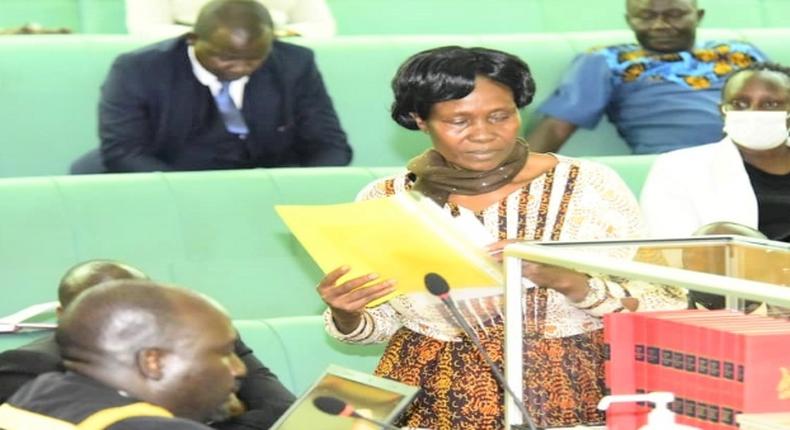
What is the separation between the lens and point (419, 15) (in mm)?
5164

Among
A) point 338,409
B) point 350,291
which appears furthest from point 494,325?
point 338,409

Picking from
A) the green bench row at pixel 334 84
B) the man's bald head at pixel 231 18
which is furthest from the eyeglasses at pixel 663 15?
the man's bald head at pixel 231 18

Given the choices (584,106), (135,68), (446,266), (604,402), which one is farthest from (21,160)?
(604,402)

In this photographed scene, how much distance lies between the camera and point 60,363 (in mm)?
2445

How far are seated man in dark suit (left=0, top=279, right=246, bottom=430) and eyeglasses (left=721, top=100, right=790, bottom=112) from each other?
7.69 feet

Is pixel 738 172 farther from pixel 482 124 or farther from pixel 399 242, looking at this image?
pixel 399 242

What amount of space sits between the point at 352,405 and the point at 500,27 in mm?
3451

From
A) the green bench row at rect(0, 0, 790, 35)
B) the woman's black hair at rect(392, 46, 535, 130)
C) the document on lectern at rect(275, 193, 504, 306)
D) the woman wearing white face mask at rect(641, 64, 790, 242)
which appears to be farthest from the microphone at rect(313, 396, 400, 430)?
the green bench row at rect(0, 0, 790, 35)

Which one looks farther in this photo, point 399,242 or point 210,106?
point 210,106

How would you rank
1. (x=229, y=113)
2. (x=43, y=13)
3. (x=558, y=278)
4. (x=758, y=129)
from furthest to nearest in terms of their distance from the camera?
(x=43, y=13), (x=229, y=113), (x=758, y=129), (x=558, y=278)

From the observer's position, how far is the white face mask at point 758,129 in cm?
367

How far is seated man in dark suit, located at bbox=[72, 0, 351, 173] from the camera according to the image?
3.91 meters

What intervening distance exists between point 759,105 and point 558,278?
6.37 feet

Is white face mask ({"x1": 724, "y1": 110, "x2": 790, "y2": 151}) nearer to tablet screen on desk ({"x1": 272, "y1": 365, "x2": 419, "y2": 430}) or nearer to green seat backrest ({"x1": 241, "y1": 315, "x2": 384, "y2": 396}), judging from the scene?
green seat backrest ({"x1": 241, "y1": 315, "x2": 384, "y2": 396})
